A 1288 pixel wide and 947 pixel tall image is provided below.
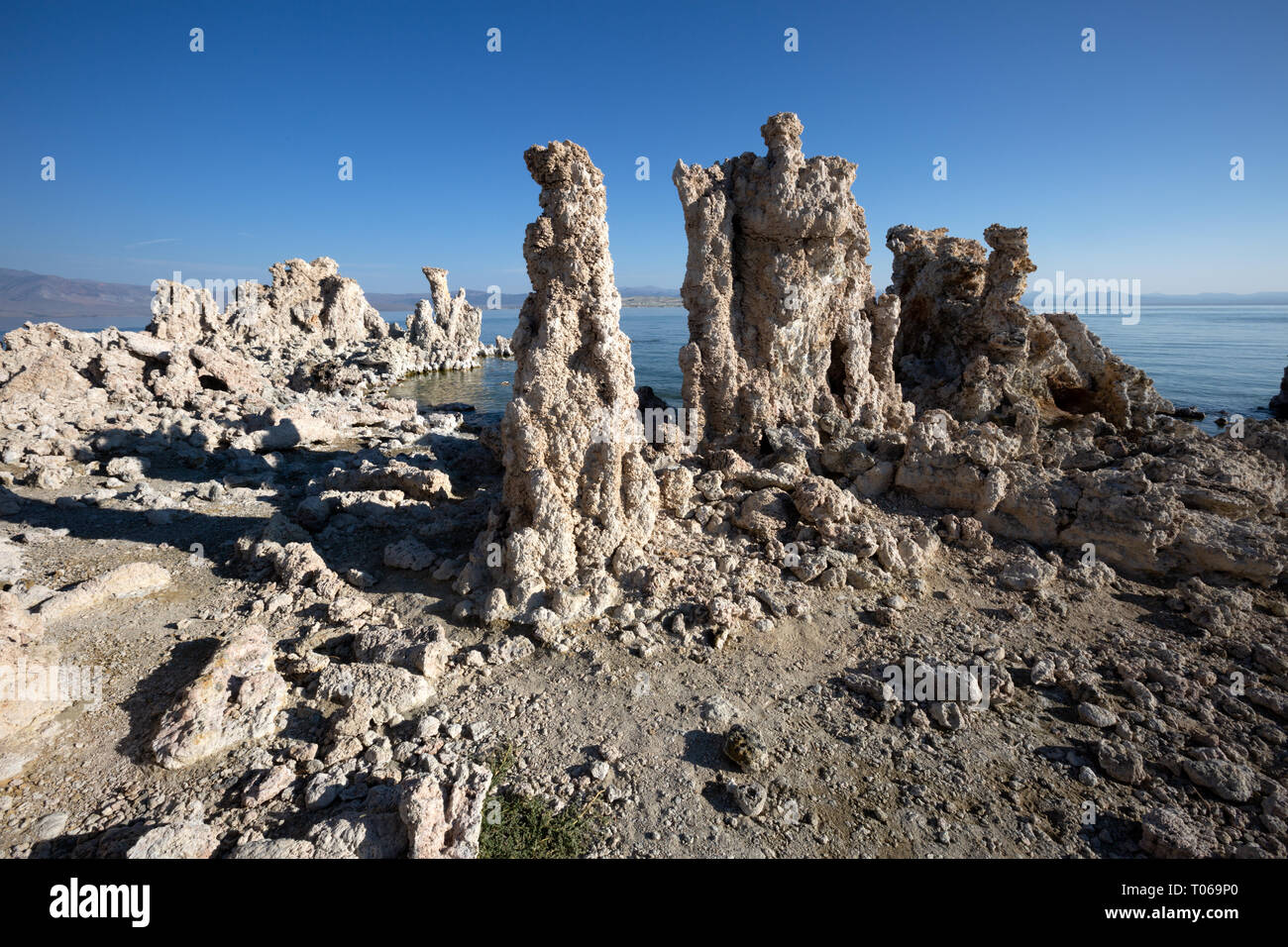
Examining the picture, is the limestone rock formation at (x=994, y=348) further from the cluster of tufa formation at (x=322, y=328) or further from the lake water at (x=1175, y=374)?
the cluster of tufa formation at (x=322, y=328)

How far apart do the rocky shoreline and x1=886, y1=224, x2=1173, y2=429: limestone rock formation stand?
298 centimetres

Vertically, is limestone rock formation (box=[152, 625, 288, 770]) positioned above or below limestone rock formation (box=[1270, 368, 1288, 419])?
below

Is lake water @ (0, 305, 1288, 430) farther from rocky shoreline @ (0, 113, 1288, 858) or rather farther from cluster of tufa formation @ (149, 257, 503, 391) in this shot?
rocky shoreline @ (0, 113, 1288, 858)

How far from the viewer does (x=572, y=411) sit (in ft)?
23.5

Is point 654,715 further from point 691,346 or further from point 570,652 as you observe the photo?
point 691,346

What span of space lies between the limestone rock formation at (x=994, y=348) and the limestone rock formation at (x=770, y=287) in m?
4.56

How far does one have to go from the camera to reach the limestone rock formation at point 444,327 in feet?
138

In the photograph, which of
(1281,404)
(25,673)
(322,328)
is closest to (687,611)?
(25,673)

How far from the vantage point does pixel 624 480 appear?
24.7 ft

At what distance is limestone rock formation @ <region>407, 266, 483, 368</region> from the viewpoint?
4212cm

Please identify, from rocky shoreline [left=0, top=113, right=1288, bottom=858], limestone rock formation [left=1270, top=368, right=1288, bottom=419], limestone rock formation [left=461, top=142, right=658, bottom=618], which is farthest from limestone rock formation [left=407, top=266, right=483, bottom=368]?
limestone rock formation [left=1270, top=368, right=1288, bottom=419]

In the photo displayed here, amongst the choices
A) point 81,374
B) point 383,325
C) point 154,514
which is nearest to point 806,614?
point 154,514
